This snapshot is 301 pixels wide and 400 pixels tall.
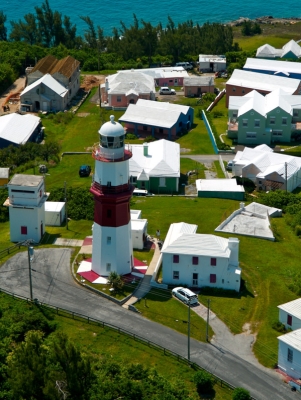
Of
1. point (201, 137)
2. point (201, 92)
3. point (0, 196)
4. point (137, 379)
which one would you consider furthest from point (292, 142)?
point (137, 379)

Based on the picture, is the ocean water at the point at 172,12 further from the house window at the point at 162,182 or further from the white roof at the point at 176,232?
the white roof at the point at 176,232

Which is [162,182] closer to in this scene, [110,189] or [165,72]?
[110,189]

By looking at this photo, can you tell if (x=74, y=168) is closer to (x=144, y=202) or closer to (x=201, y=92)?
(x=144, y=202)

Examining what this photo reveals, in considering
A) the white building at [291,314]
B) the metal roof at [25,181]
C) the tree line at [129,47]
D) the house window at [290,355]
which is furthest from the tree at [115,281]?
A: the tree line at [129,47]

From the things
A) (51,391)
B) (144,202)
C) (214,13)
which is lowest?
(214,13)

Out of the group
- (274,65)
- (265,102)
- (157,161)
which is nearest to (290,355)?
(157,161)

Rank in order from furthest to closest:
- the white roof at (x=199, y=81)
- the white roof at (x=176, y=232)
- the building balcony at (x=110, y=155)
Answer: the white roof at (x=199, y=81)
the white roof at (x=176, y=232)
the building balcony at (x=110, y=155)
